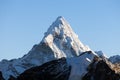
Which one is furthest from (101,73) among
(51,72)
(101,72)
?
(51,72)

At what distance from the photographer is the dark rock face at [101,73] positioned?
145125mm

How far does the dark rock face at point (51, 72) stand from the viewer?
499ft

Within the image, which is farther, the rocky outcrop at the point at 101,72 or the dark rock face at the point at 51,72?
the dark rock face at the point at 51,72

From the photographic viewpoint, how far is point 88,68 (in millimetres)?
150250

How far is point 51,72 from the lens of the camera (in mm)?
154000

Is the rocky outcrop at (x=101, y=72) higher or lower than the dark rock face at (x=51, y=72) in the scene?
lower

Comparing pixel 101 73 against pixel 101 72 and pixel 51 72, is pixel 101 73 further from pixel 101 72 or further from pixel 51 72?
pixel 51 72

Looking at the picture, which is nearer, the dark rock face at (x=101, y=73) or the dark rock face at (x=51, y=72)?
the dark rock face at (x=101, y=73)

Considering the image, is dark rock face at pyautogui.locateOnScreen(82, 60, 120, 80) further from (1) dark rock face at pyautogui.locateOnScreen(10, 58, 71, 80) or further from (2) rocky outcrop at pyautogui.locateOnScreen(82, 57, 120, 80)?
(1) dark rock face at pyautogui.locateOnScreen(10, 58, 71, 80)

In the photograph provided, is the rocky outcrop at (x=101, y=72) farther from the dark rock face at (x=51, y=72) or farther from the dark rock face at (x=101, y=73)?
the dark rock face at (x=51, y=72)

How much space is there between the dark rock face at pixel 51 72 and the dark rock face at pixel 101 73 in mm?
7561

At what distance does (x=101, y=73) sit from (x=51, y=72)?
52.7ft

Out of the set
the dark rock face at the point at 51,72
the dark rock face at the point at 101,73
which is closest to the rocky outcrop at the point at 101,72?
the dark rock face at the point at 101,73

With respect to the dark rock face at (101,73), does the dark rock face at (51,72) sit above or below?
above
